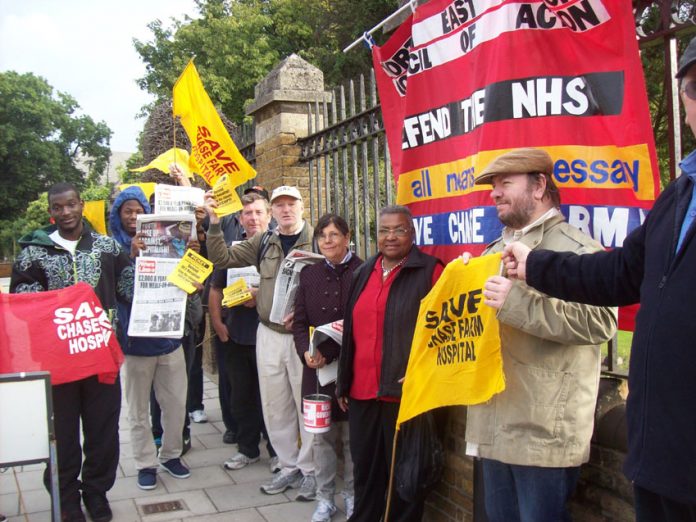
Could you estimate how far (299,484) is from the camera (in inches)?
207

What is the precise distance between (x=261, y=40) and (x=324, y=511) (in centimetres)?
2111

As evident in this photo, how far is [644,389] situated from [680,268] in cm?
35

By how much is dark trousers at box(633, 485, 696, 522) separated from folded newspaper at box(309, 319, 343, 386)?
A: 2.52 m

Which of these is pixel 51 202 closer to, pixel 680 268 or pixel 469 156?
pixel 469 156

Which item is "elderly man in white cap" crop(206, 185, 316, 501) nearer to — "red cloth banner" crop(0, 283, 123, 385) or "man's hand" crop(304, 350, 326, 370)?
"man's hand" crop(304, 350, 326, 370)

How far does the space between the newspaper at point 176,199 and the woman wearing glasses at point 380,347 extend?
191 centimetres

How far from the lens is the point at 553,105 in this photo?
123 inches

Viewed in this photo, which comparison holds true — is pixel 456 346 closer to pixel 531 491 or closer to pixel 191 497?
pixel 531 491

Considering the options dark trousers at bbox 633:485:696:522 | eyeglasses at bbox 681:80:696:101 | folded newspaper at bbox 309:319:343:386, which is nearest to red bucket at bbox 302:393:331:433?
folded newspaper at bbox 309:319:343:386

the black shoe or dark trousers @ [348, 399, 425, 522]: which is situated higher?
dark trousers @ [348, 399, 425, 522]

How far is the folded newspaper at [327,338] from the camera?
4398 mm

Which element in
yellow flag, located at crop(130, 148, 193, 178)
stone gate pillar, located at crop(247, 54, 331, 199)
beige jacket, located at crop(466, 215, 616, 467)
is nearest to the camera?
beige jacket, located at crop(466, 215, 616, 467)

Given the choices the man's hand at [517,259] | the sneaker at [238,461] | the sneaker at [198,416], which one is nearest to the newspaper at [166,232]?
the sneaker at [238,461]

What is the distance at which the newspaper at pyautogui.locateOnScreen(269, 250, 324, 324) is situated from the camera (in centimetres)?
495
